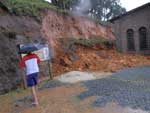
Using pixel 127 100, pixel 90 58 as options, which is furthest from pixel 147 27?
pixel 127 100

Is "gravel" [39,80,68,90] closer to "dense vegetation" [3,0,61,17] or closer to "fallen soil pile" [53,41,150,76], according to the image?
"fallen soil pile" [53,41,150,76]

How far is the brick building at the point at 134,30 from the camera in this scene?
92.7 ft

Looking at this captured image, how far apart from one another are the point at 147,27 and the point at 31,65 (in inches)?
818

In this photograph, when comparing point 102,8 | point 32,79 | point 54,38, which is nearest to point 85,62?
point 54,38

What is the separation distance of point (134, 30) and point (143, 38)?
3.92ft

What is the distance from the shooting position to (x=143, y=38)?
28.7 m

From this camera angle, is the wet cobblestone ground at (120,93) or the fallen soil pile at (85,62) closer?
the wet cobblestone ground at (120,93)

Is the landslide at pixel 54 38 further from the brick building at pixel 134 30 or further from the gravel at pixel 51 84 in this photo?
the brick building at pixel 134 30

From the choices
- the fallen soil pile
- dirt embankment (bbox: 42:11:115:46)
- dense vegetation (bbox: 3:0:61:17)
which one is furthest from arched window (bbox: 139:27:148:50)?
dense vegetation (bbox: 3:0:61:17)

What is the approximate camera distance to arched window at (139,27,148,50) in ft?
93.6

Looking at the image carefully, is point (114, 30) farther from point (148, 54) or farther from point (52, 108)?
point (52, 108)

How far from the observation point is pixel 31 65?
9414 millimetres

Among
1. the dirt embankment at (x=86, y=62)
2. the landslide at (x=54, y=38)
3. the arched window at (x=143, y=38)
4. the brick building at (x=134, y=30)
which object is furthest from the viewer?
the arched window at (x=143, y=38)

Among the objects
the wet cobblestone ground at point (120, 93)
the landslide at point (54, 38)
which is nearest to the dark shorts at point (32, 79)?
the wet cobblestone ground at point (120, 93)
